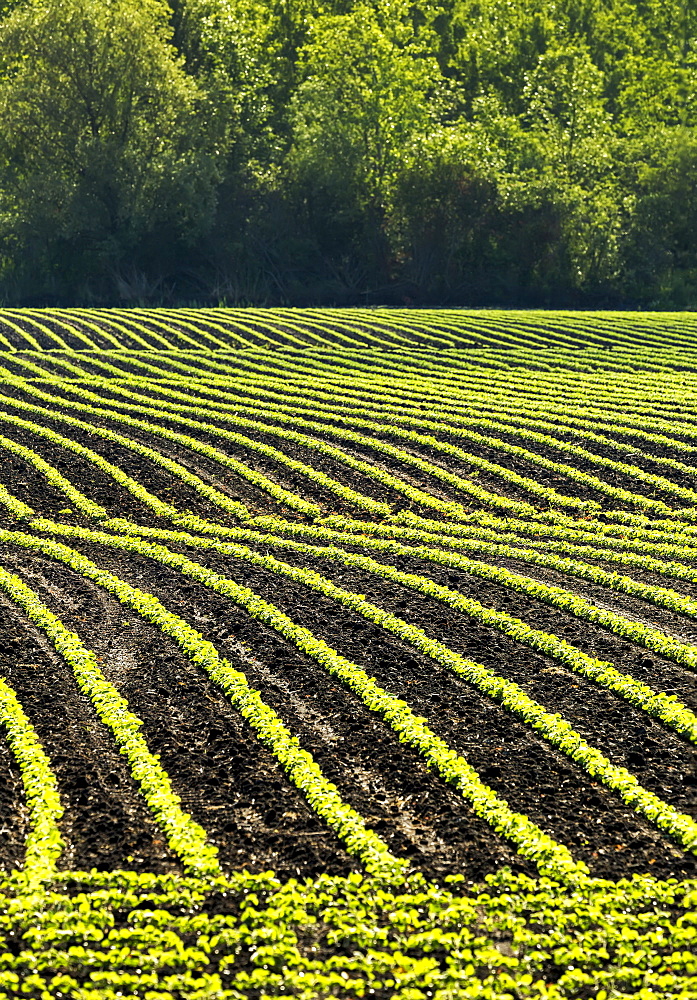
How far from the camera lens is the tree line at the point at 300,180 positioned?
38688mm

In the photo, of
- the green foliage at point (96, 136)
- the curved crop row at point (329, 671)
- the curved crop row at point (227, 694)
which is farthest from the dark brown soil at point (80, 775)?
the green foliage at point (96, 136)

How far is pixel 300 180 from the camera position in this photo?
137 ft

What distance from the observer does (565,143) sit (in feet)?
146

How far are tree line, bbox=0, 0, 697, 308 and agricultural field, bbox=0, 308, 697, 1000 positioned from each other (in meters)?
23.4

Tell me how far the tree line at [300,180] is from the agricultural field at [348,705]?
23360mm

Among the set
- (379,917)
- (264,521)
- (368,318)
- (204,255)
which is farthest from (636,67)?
(379,917)

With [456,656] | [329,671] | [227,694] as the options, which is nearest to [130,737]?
[227,694]

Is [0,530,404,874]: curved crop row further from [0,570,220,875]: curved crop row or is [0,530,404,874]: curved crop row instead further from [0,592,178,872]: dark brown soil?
[0,592,178,872]: dark brown soil

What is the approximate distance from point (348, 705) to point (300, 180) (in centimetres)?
3620

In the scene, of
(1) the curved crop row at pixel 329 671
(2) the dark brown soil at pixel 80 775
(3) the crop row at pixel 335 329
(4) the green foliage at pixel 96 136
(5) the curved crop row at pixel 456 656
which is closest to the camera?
(2) the dark brown soil at pixel 80 775

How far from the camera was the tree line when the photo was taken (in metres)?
38.7

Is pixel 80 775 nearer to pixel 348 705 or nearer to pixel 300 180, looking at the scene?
pixel 348 705

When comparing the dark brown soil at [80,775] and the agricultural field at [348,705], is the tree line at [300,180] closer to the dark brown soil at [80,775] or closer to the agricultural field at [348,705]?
the agricultural field at [348,705]

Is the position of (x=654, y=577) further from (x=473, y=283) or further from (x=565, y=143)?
(x=565, y=143)
